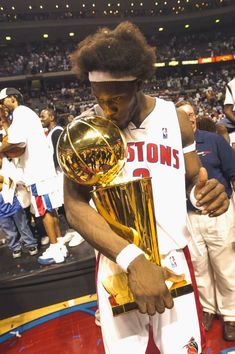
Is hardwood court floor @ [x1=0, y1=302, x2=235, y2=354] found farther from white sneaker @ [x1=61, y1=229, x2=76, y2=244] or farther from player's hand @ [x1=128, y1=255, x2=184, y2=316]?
player's hand @ [x1=128, y1=255, x2=184, y2=316]

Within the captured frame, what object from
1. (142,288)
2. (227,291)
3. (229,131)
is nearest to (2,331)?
(227,291)

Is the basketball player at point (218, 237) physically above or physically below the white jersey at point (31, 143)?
below

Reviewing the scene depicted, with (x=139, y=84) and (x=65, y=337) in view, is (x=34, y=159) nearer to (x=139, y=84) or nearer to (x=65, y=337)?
(x=65, y=337)

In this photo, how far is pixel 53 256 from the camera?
10.3ft

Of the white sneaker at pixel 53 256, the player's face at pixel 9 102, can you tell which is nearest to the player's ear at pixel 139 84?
the player's face at pixel 9 102

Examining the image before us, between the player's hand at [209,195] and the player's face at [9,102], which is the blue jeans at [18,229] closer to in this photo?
the player's face at [9,102]

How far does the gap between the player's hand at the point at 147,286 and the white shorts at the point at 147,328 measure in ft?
0.85

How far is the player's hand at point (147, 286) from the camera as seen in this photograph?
2.80ft

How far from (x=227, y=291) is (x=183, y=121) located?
5.09 ft

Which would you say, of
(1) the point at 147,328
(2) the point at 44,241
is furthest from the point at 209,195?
(2) the point at 44,241

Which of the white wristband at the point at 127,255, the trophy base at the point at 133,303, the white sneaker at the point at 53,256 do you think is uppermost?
the white wristband at the point at 127,255

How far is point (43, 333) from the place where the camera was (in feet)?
8.50

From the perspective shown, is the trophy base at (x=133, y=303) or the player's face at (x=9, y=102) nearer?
the trophy base at (x=133, y=303)

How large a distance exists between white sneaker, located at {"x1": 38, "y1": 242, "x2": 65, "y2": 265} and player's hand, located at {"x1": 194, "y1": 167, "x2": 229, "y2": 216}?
2.37 metres
